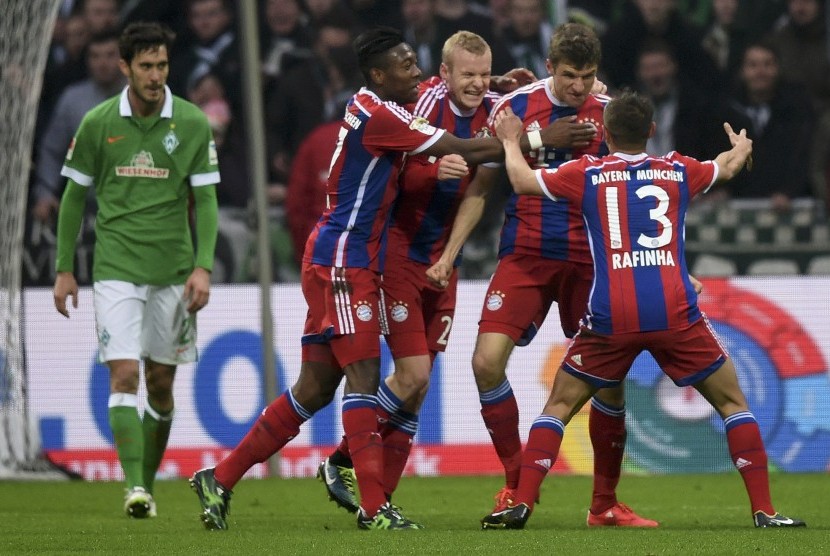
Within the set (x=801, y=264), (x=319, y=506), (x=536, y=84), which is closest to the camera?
(x=536, y=84)

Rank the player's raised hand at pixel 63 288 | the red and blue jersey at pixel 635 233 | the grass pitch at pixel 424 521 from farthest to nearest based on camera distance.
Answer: the player's raised hand at pixel 63 288, the red and blue jersey at pixel 635 233, the grass pitch at pixel 424 521

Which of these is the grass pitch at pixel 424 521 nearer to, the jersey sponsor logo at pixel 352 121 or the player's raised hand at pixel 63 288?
the player's raised hand at pixel 63 288

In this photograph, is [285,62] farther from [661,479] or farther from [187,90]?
[661,479]

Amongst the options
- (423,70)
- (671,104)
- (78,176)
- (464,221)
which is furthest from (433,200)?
(671,104)

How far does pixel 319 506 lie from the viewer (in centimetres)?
855

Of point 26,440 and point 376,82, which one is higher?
point 376,82

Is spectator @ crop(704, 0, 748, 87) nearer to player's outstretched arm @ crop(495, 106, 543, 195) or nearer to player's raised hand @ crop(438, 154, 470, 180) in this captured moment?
player's outstretched arm @ crop(495, 106, 543, 195)

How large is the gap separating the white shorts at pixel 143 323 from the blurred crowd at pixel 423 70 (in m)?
3.58

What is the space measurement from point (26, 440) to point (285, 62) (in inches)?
141

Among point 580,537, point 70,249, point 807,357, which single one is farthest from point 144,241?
point 807,357

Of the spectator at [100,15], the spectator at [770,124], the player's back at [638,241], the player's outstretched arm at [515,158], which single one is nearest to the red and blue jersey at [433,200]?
the player's outstretched arm at [515,158]

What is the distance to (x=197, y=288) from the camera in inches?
305

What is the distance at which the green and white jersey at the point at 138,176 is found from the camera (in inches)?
307

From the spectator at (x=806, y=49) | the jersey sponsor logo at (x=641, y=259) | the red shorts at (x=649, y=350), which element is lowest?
the red shorts at (x=649, y=350)
